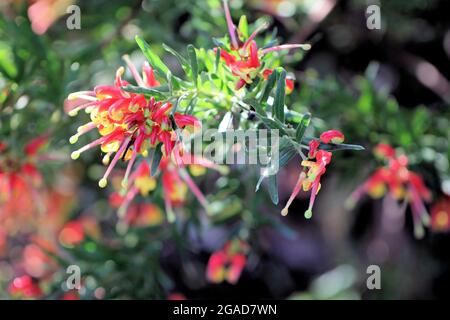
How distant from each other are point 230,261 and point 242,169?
0.84 ft

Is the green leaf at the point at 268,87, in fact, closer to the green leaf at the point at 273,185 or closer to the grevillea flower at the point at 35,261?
the green leaf at the point at 273,185

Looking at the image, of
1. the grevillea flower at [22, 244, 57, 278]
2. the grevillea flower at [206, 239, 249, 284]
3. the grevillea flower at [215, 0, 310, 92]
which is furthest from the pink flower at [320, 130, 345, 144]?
the grevillea flower at [22, 244, 57, 278]

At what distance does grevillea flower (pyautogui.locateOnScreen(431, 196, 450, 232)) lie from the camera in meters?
1.35

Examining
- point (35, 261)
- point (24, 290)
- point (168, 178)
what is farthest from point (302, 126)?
point (35, 261)

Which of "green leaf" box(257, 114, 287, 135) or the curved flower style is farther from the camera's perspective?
the curved flower style

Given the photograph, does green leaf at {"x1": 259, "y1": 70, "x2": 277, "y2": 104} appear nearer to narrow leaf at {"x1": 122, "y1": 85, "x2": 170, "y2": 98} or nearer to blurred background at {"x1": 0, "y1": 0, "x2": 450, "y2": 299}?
narrow leaf at {"x1": 122, "y1": 85, "x2": 170, "y2": 98}

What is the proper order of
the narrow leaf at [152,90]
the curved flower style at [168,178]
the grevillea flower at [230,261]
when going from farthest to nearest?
the grevillea flower at [230,261] < the curved flower style at [168,178] < the narrow leaf at [152,90]

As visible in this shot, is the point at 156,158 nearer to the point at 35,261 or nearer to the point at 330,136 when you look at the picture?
the point at 330,136

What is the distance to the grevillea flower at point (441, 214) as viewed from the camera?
4.44 ft

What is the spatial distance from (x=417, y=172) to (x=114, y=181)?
692 mm

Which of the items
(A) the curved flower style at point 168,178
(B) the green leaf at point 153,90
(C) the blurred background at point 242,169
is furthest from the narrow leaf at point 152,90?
(C) the blurred background at point 242,169

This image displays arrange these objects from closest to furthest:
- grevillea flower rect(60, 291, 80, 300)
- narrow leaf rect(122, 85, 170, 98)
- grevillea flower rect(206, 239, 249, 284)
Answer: narrow leaf rect(122, 85, 170, 98) < grevillea flower rect(60, 291, 80, 300) < grevillea flower rect(206, 239, 249, 284)
